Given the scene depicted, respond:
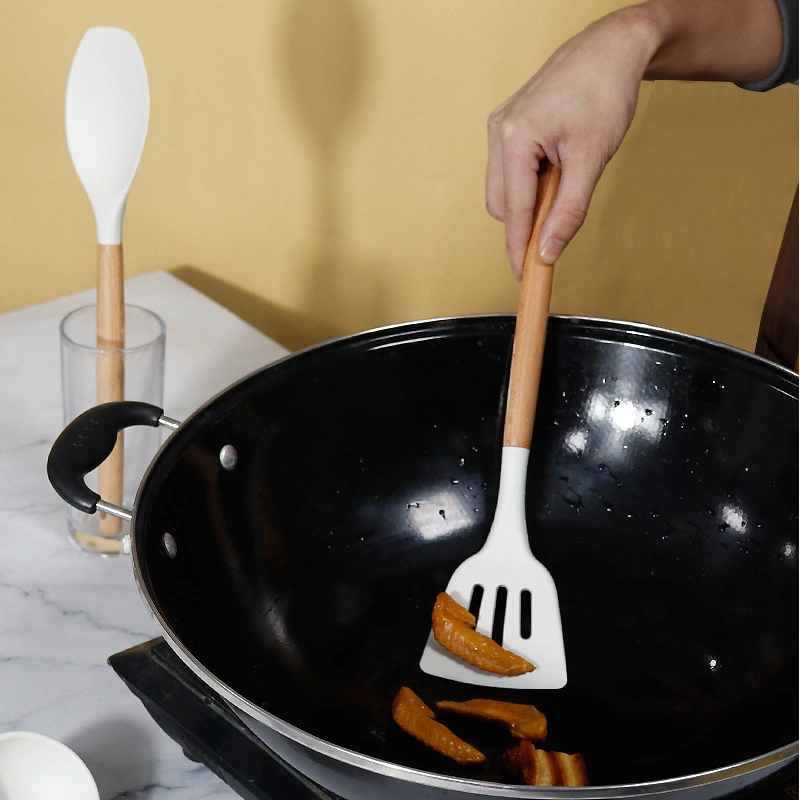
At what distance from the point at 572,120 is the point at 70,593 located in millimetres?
562

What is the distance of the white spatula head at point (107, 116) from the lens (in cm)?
75

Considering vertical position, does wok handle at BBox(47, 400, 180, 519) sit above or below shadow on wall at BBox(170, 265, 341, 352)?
above

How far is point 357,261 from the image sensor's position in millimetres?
1348

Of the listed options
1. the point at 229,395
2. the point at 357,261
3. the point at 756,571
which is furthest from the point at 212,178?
the point at 756,571

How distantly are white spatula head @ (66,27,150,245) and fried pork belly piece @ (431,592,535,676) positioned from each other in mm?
411

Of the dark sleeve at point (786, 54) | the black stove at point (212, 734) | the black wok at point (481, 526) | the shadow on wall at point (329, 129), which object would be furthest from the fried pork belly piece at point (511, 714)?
the shadow on wall at point (329, 129)

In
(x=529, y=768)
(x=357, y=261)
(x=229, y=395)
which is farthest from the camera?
(x=357, y=261)

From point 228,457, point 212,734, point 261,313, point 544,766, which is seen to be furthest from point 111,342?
point 261,313

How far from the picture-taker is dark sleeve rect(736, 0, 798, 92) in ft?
2.83

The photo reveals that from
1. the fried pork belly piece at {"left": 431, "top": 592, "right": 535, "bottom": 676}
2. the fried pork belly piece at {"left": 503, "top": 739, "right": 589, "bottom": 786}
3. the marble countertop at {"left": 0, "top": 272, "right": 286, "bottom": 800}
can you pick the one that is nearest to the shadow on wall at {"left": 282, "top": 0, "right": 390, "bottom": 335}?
the marble countertop at {"left": 0, "top": 272, "right": 286, "bottom": 800}

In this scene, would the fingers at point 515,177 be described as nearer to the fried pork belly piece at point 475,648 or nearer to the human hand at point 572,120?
the human hand at point 572,120

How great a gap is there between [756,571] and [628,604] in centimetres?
11

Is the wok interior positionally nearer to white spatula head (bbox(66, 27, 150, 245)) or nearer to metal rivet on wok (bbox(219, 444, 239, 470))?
metal rivet on wok (bbox(219, 444, 239, 470))

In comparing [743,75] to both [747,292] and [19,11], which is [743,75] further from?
[747,292]
